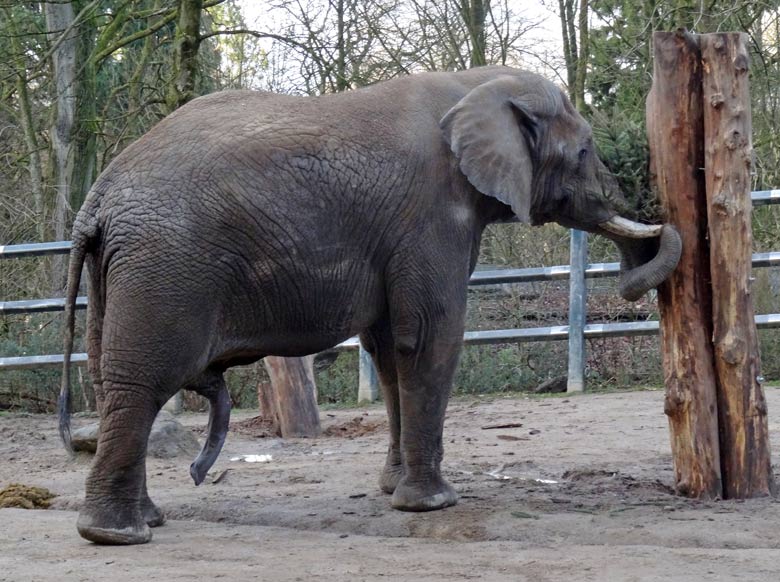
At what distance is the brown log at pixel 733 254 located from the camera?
5.93 meters

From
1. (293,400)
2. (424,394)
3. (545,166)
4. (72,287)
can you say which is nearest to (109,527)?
(72,287)

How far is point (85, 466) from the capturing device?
26.1 feet

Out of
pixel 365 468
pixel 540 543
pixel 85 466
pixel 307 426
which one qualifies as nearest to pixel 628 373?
pixel 307 426

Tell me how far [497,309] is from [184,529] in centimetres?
631

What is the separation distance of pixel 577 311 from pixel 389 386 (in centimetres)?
434

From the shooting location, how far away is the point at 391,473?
673 centimetres

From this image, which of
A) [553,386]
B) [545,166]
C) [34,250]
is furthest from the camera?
[553,386]

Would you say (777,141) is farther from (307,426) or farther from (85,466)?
(85,466)

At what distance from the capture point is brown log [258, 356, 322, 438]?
9250mm

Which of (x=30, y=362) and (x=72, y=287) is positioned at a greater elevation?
(x=72, y=287)

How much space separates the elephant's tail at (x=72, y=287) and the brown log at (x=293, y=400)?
3.42 metres

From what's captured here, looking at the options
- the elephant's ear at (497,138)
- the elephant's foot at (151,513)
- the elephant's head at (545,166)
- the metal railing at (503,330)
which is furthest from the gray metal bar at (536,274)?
the elephant's foot at (151,513)

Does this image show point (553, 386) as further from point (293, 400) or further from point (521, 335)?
point (293, 400)

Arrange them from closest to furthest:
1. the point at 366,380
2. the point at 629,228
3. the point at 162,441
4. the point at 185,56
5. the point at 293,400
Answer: the point at 629,228, the point at 162,441, the point at 293,400, the point at 185,56, the point at 366,380
